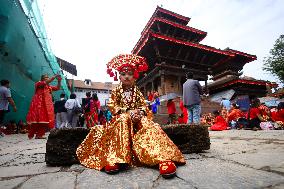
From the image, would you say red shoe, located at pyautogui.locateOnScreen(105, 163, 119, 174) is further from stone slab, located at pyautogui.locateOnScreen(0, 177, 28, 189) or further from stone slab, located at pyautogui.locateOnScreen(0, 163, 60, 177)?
stone slab, located at pyautogui.locateOnScreen(0, 177, 28, 189)

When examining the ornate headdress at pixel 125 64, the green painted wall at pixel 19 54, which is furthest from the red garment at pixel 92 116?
the ornate headdress at pixel 125 64

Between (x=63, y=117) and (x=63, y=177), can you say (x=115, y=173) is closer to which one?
(x=63, y=177)

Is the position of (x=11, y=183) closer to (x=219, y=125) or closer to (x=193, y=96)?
(x=193, y=96)

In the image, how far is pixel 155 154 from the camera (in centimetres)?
200

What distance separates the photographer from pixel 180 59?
57.7ft

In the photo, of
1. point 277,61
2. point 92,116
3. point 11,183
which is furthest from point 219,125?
point 277,61

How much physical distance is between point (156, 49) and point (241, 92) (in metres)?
9.13

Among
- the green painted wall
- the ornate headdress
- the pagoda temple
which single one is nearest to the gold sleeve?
the ornate headdress

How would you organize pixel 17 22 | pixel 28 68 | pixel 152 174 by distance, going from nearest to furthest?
pixel 152 174 < pixel 17 22 < pixel 28 68

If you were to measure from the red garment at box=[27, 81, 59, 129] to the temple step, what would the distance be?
141 inches

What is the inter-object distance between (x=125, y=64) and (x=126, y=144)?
991mm

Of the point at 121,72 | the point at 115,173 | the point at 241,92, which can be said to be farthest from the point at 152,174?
the point at 241,92

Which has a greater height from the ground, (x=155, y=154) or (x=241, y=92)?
(x=241, y=92)

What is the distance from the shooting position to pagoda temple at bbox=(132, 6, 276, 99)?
1652 cm
